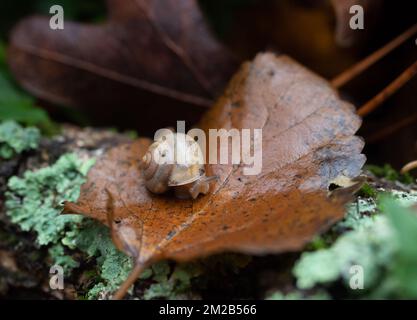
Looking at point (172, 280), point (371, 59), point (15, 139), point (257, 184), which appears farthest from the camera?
point (371, 59)

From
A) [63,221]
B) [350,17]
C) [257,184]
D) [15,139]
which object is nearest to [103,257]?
[63,221]

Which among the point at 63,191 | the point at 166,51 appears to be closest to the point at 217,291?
the point at 63,191

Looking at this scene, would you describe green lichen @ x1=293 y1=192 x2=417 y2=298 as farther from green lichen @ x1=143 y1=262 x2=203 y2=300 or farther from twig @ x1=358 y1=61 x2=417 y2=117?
twig @ x1=358 y1=61 x2=417 y2=117

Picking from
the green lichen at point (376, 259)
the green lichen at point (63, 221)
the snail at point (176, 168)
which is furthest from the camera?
the snail at point (176, 168)

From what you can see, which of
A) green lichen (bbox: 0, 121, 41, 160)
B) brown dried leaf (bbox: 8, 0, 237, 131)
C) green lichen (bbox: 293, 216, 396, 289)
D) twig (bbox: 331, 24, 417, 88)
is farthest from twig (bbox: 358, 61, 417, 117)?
green lichen (bbox: 0, 121, 41, 160)

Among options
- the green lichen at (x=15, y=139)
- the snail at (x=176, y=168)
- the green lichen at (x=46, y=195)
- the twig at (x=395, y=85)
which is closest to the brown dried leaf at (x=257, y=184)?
the snail at (x=176, y=168)

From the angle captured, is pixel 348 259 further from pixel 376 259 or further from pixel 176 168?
pixel 176 168

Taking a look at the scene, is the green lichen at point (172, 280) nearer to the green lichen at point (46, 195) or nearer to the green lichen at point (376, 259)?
the green lichen at point (376, 259)
